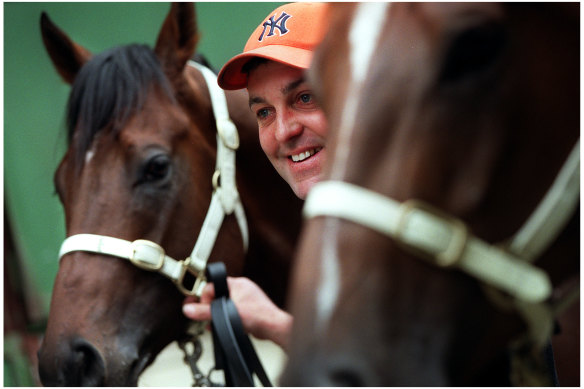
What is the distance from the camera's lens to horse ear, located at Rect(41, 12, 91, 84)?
2094mm

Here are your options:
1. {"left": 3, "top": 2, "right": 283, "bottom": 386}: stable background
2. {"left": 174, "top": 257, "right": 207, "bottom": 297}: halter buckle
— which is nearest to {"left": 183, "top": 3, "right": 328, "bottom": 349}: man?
{"left": 174, "top": 257, "right": 207, "bottom": 297}: halter buckle

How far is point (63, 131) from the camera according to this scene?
2.01 metres

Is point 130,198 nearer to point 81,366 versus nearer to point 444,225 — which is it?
point 81,366

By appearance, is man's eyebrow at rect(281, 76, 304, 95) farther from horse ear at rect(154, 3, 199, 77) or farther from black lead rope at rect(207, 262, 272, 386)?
horse ear at rect(154, 3, 199, 77)

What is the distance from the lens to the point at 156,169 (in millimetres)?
1780

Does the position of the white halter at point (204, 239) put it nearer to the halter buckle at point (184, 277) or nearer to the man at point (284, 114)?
the halter buckle at point (184, 277)

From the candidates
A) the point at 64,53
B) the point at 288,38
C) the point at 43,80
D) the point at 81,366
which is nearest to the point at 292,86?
the point at 288,38

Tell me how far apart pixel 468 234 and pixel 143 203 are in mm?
1201

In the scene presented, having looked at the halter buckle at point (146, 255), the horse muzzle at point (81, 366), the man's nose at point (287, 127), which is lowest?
the horse muzzle at point (81, 366)

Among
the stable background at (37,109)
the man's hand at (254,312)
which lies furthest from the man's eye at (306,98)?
the stable background at (37,109)

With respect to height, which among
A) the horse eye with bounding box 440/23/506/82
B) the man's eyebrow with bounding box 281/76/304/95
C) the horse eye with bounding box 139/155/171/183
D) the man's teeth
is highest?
the horse eye with bounding box 440/23/506/82

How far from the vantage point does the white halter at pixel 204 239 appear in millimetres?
1679

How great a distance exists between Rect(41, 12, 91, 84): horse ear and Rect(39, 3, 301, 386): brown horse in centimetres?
2

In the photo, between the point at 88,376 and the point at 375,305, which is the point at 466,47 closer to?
the point at 375,305
